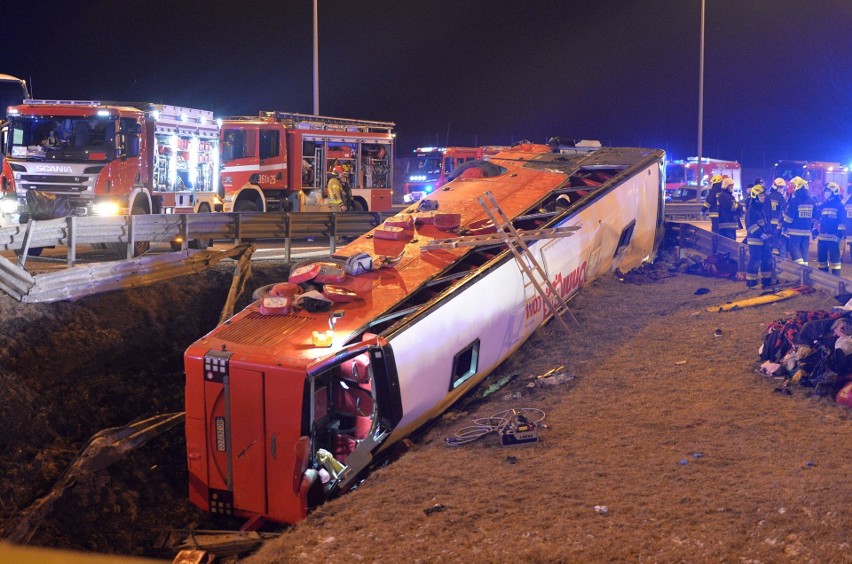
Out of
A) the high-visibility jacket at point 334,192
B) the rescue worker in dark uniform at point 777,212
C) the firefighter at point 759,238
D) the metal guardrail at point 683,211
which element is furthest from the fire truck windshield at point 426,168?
the firefighter at point 759,238

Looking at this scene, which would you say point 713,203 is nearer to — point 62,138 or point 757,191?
point 757,191

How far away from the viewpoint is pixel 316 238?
50.1ft

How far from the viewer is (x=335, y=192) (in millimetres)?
19984

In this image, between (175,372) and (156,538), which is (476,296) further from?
(175,372)

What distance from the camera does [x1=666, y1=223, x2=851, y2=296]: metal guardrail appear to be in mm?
10500

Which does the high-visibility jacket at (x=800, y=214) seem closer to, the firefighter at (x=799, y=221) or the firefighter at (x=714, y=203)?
the firefighter at (x=799, y=221)

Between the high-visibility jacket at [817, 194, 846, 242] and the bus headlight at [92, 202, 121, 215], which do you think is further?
the bus headlight at [92, 202, 121, 215]

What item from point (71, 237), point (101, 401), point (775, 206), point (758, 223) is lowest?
point (101, 401)

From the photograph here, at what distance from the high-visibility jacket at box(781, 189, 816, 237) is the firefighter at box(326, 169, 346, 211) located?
1019 cm

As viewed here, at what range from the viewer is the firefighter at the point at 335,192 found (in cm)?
1983

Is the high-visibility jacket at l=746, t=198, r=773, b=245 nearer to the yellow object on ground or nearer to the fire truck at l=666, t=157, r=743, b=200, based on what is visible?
the yellow object on ground

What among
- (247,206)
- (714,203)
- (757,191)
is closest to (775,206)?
(757,191)

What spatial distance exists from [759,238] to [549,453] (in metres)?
6.93

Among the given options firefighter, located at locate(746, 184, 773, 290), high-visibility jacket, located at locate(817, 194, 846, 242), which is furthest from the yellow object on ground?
high-visibility jacket, located at locate(817, 194, 846, 242)
